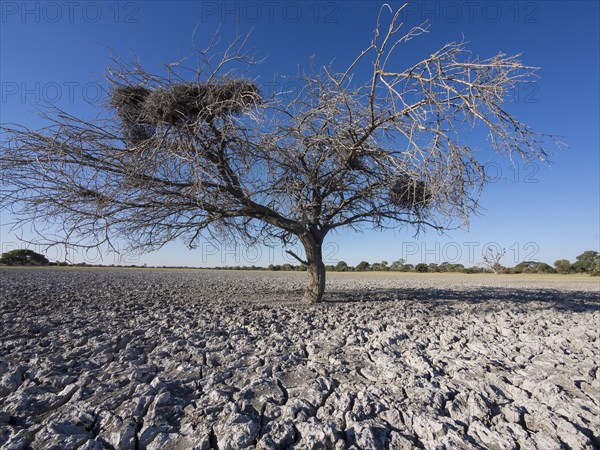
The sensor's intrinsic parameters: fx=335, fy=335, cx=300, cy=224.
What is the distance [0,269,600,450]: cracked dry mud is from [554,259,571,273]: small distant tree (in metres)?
36.6

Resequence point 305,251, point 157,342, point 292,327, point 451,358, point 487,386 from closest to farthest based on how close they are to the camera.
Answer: point 487,386
point 451,358
point 157,342
point 292,327
point 305,251

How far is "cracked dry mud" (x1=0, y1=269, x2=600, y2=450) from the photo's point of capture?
204 cm

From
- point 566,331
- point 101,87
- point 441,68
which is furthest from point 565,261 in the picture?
point 101,87

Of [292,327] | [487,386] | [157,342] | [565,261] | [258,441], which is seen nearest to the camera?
[258,441]

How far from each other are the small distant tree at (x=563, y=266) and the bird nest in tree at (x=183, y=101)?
40135mm

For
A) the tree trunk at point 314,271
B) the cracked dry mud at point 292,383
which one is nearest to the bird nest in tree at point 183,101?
the cracked dry mud at point 292,383

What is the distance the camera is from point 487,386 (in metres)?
2.68

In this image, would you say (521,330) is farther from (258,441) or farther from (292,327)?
(258,441)

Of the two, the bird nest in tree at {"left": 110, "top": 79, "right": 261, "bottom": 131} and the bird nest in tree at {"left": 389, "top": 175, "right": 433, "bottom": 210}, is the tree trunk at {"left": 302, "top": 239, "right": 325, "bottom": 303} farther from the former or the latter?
the bird nest in tree at {"left": 110, "top": 79, "right": 261, "bottom": 131}

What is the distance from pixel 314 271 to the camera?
7.37 meters

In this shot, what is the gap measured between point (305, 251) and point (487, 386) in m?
5.05

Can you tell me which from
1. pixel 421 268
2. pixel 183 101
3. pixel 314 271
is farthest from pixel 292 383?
pixel 421 268

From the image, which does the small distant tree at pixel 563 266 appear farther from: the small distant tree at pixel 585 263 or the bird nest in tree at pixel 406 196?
the bird nest in tree at pixel 406 196

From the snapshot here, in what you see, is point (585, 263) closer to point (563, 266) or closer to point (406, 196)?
point (563, 266)
